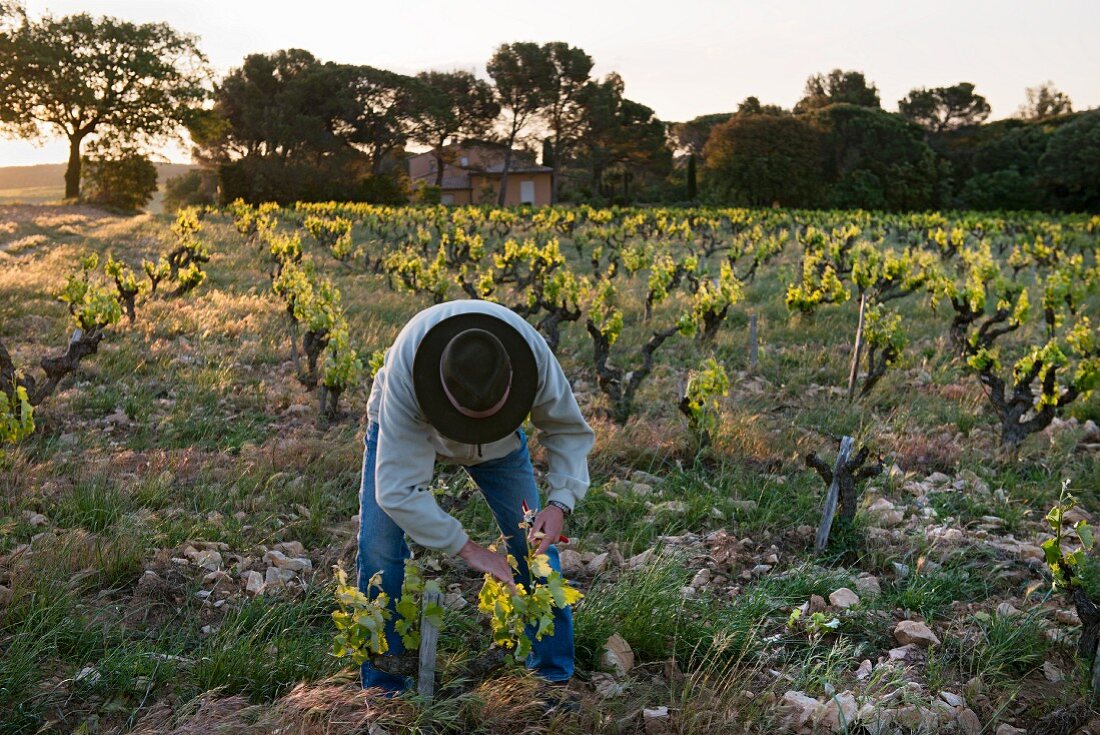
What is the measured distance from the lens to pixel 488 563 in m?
2.79

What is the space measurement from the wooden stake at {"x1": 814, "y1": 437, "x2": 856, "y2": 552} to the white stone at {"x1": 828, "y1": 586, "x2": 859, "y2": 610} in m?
0.58

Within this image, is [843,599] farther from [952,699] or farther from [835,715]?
[835,715]

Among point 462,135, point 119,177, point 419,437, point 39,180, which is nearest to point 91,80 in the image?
point 119,177

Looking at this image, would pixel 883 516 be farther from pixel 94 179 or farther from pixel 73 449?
pixel 94 179

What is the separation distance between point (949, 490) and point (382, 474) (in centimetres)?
410

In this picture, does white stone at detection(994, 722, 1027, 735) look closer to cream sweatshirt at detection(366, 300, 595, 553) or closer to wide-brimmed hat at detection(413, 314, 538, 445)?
cream sweatshirt at detection(366, 300, 595, 553)

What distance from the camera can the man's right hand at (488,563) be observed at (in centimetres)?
279

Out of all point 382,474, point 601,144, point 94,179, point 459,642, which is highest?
point 601,144

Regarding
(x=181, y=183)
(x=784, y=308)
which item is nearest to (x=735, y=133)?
(x=181, y=183)

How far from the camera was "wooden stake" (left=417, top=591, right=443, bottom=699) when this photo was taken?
113 inches

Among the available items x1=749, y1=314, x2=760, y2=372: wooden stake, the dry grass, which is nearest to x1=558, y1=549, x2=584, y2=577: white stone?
the dry grass

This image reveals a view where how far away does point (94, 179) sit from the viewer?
42094 millimetres

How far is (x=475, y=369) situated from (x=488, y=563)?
684mm

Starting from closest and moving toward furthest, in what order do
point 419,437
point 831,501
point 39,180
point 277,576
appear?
point 419,437
point 277,576
point 831,501
point 39,180
